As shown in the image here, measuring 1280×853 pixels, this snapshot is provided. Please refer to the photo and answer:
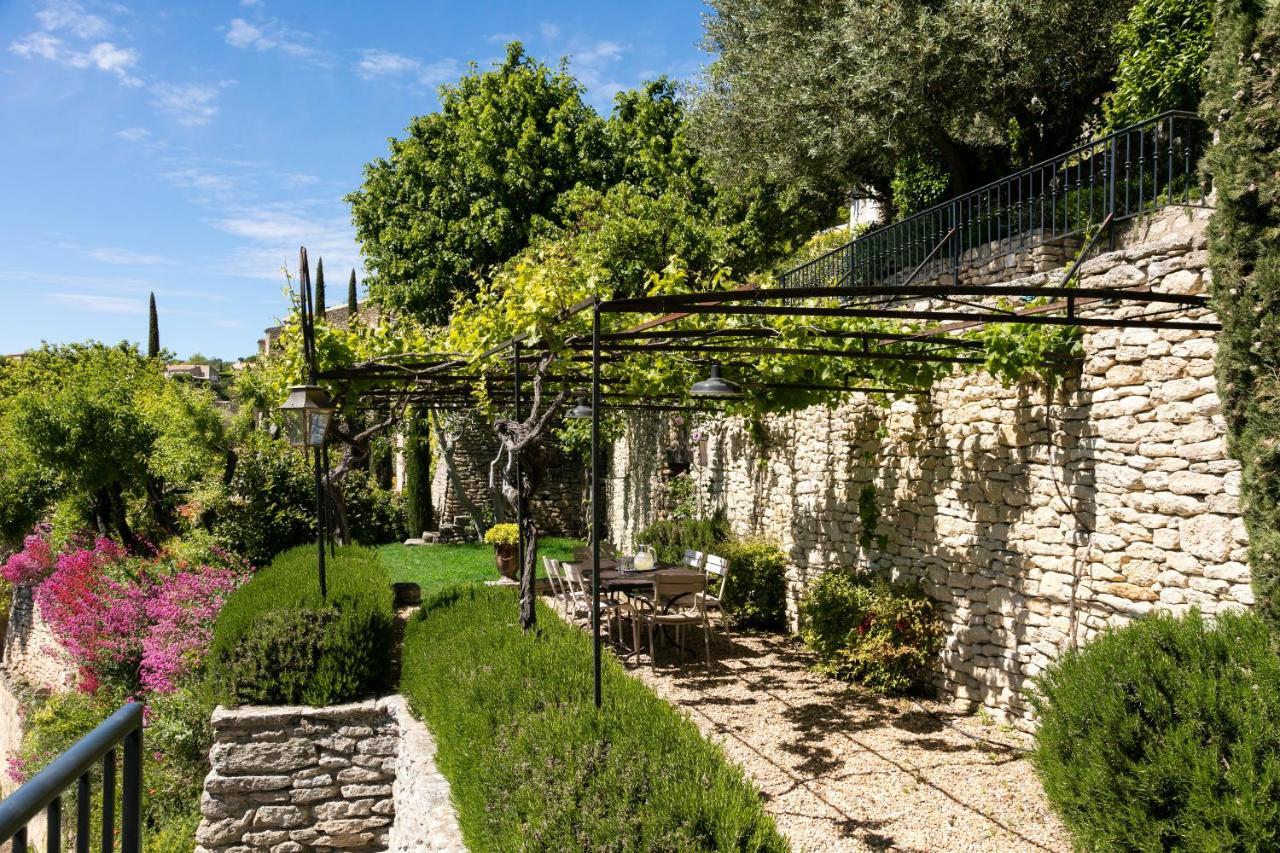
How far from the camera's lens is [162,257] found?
19.6 meters

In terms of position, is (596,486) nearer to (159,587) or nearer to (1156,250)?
(1156,250)

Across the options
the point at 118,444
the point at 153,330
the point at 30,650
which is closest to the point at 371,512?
the point at 118,444

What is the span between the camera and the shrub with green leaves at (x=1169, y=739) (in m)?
3.26

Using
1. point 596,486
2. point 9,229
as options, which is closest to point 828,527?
point 596,486

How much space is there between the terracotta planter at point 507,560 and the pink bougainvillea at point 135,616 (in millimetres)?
3613

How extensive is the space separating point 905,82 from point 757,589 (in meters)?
6.46

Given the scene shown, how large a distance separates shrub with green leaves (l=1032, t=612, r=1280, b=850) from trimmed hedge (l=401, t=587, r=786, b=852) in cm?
163

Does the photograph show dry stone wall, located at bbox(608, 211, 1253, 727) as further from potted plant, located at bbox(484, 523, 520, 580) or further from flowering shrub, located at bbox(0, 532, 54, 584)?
flowering shrub, located at bbox(0, 532, 54, 584)

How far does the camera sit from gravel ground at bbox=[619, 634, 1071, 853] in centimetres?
461

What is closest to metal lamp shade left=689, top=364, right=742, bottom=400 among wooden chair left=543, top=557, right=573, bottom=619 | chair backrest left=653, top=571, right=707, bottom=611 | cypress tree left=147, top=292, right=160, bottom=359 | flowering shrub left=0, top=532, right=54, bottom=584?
chair backrest left=653, top=571, right=707, bottom=611

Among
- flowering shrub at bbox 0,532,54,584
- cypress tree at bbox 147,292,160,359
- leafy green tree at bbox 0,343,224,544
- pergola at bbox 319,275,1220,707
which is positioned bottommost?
flowering shrub at bbox 0,532,54,584

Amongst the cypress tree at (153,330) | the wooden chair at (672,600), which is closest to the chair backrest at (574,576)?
the wooden chair at (672,600)

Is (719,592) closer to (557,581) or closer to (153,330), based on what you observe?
(557,581)

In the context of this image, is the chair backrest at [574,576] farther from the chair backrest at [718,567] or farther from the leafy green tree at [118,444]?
the leafy green tree at [118,444]
